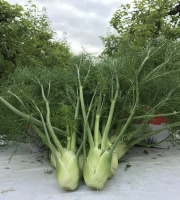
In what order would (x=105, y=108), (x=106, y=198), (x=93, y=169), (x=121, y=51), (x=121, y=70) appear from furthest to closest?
(x=121, y=51) → (x=121, y=70) → (x=105, y=108) → (x=93, y=169) → (x=106, y=198)

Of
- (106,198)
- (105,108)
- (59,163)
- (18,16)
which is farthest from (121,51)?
(18,16)

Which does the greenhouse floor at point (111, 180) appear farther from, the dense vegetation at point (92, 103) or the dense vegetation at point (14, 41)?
the dense vegetation at point (14, 41)

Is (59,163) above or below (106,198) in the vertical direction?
above

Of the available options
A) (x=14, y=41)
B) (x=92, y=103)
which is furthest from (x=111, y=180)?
(x=14, y=41)

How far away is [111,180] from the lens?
2.21 metres

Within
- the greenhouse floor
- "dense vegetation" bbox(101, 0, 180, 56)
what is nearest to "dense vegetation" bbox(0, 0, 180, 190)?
the greenhouse floor

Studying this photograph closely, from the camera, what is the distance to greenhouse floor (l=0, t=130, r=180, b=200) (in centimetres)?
188

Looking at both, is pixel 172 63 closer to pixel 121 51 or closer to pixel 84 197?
pixel 121 51

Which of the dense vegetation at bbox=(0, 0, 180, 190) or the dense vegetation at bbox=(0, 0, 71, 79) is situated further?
the dense vegetation at bbox=(0, 0, 71, 79)

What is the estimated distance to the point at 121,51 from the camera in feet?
11.3

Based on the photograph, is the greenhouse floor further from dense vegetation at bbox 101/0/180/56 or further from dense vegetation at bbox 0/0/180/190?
dense vegetation at bbox 101/0/180/56

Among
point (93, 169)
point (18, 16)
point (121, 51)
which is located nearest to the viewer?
point (93, 169)

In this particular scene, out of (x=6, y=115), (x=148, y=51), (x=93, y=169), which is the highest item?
(x=148, y=51)

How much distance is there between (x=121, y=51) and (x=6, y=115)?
1661mm
